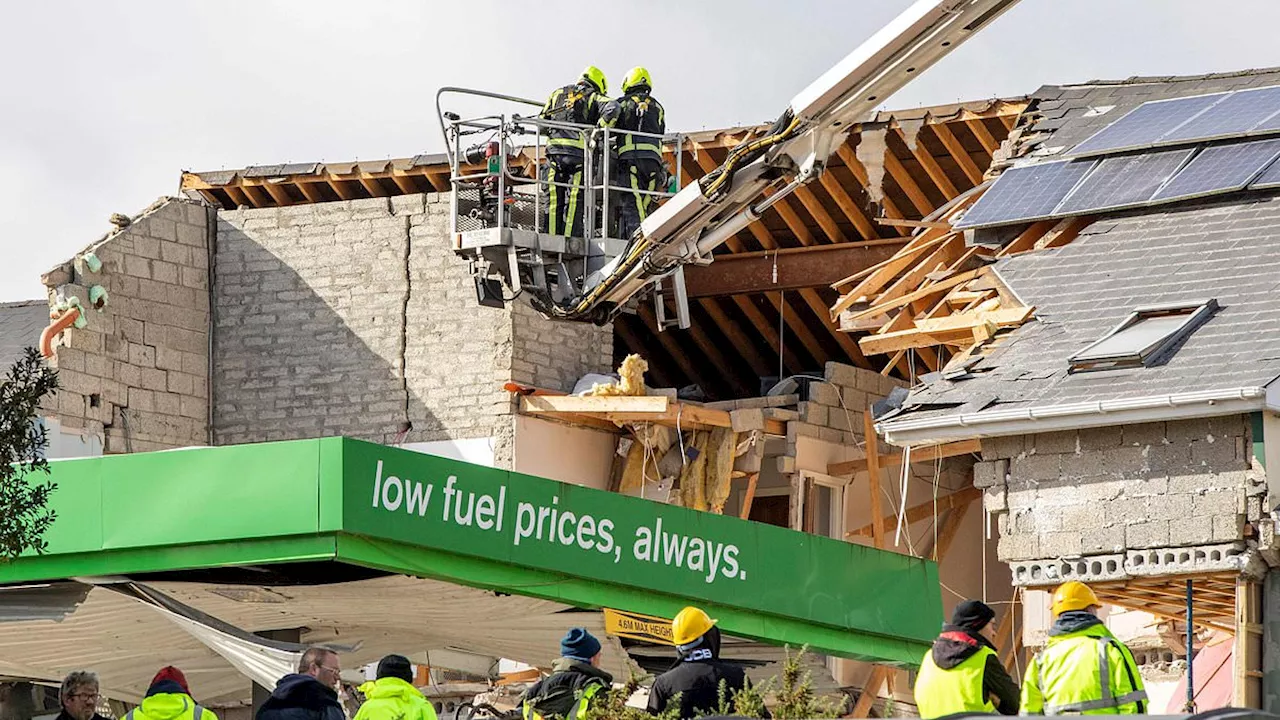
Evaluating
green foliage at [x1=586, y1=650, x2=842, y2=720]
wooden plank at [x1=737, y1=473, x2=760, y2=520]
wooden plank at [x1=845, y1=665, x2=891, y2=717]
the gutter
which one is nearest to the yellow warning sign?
the gutter

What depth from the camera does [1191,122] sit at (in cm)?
2133

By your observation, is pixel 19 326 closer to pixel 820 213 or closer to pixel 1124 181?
pixel 820 213

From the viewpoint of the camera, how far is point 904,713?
81.8 ft

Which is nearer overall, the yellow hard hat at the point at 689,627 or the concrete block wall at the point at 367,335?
the yellow hard hat at the point at 689,627

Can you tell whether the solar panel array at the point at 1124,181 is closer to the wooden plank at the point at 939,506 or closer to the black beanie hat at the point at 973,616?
the wooden plank at the point at 939,506

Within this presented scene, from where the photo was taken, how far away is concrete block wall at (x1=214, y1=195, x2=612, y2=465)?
80.2 ft

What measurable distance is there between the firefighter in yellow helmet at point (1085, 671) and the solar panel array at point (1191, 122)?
10.7m

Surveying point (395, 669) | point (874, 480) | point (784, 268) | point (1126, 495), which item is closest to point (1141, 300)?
point (1126, 495)

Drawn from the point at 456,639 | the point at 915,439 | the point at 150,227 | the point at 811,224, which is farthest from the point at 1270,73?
the point at 150,227

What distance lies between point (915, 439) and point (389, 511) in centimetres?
450

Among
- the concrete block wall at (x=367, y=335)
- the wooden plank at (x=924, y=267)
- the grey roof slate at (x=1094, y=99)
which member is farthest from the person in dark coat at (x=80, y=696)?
the grey roof slate at (x=1094, y=99)

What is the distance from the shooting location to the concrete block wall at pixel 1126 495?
17.2 meters

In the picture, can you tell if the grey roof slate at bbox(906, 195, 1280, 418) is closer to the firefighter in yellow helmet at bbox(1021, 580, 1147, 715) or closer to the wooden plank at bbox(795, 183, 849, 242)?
the wooden plank at bbox(795, 183, 849, 242)

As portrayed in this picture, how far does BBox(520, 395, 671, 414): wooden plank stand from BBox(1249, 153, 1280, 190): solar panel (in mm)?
6352
